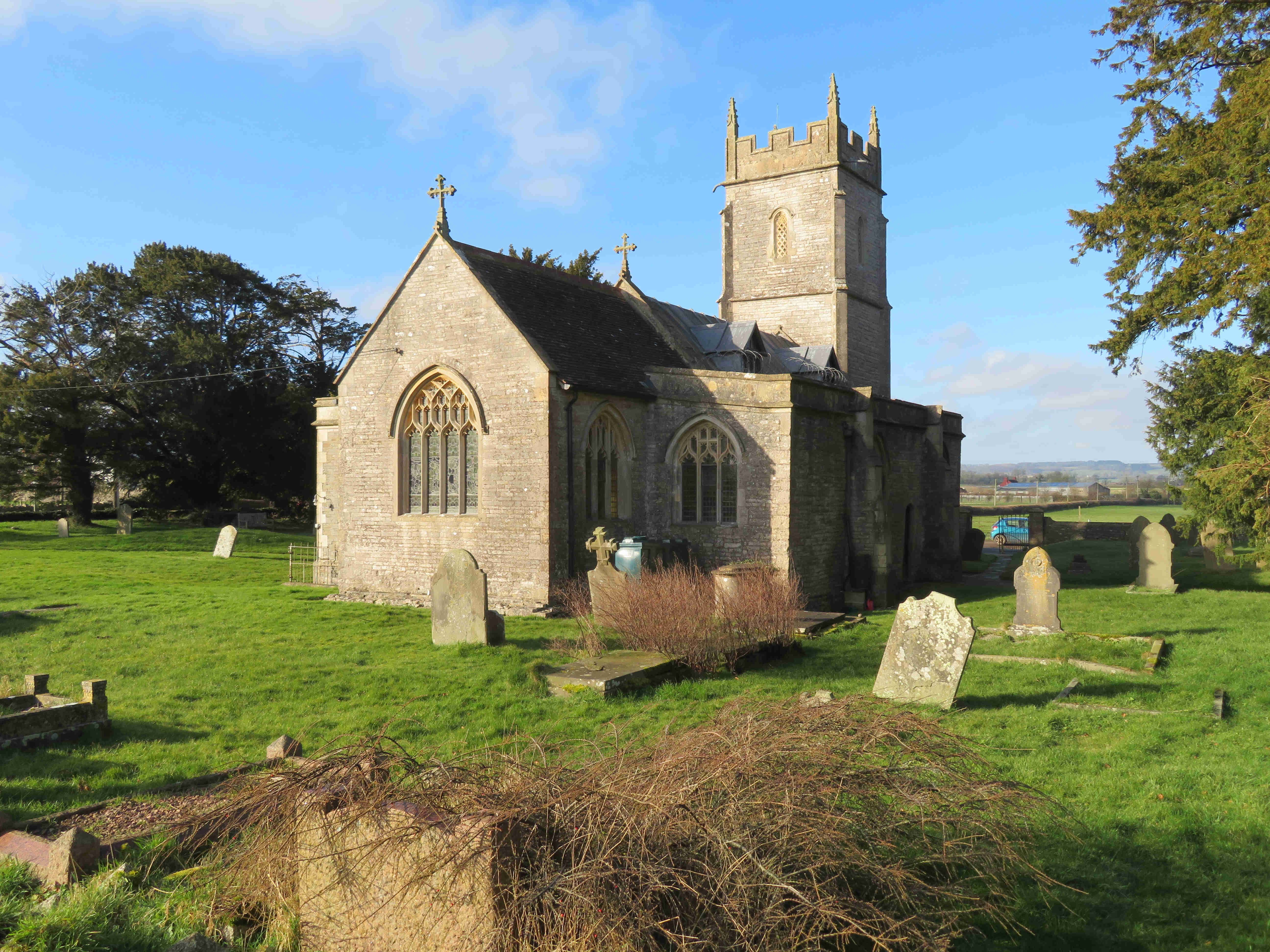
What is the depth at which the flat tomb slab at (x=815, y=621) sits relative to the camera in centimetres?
1454

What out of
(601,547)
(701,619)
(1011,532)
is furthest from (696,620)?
(1011,532)

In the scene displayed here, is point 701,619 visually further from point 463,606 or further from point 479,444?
point 479,444

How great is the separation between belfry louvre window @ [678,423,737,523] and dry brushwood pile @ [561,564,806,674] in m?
5.70

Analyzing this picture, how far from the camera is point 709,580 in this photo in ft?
46.1

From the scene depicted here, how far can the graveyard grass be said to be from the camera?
210 inches

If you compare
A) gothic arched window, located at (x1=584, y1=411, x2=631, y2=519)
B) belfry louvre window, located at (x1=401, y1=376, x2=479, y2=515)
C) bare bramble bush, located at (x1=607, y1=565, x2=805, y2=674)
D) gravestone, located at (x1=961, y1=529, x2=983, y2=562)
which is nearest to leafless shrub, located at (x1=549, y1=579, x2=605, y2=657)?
bare bramble bush, located at (x1=607, y1=565, x2=805, y2=674)

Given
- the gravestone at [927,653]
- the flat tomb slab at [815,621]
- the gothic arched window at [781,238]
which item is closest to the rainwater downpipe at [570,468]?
the flat tomb slab at [815,621]

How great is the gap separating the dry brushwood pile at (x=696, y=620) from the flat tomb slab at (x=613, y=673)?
0.24 metres

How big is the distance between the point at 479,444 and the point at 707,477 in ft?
15.9

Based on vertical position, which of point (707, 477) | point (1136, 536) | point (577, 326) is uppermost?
point (577, 326)

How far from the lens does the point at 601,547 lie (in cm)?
1556

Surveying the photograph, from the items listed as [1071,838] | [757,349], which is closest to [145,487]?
[757,349]

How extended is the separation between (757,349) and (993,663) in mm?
14028

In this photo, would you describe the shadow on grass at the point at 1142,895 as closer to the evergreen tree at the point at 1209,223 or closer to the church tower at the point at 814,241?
the evergreen tree at the point at 1209,223
